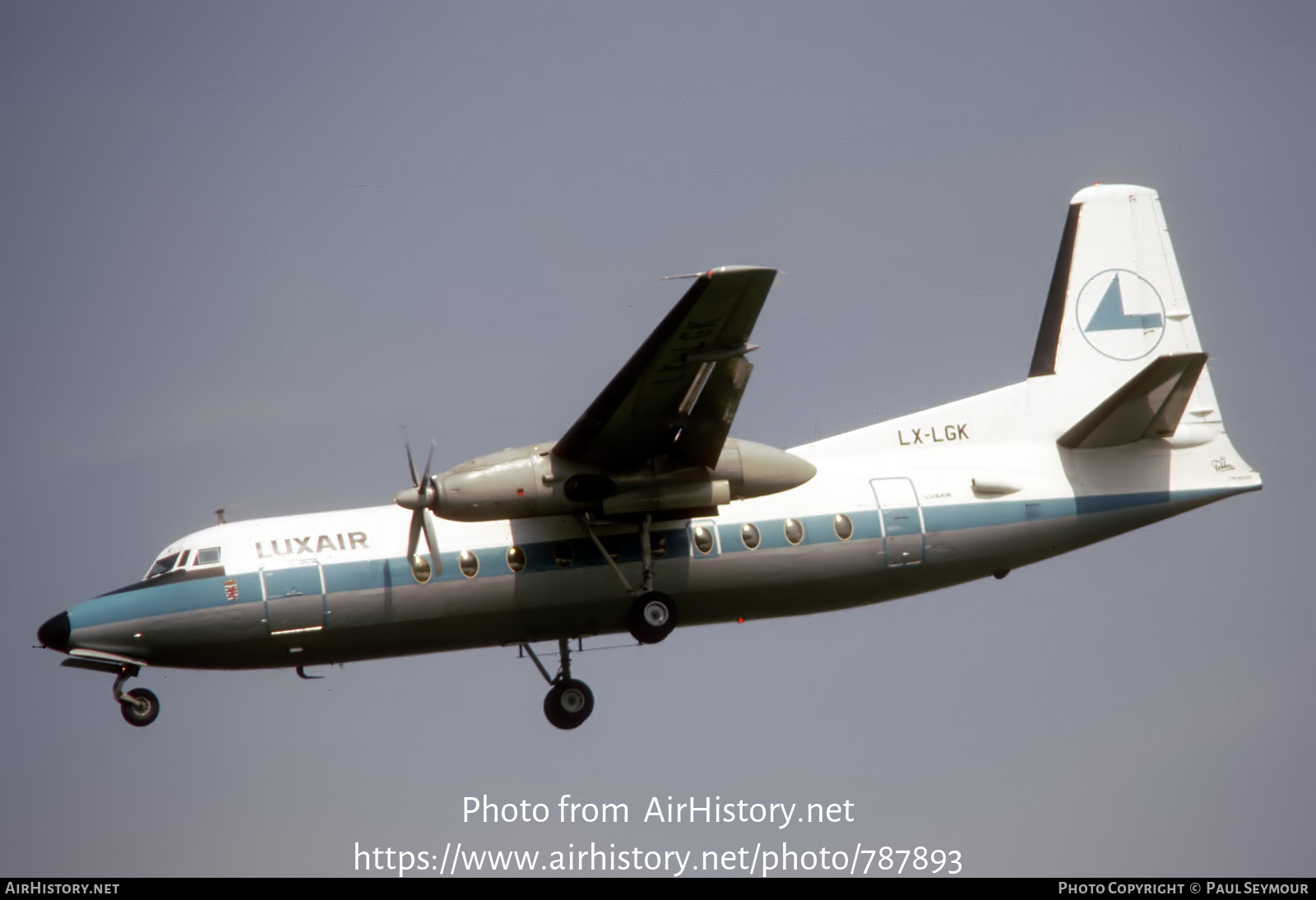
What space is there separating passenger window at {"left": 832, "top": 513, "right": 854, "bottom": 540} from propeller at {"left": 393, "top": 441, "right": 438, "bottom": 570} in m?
5.32

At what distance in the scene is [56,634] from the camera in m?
20.4

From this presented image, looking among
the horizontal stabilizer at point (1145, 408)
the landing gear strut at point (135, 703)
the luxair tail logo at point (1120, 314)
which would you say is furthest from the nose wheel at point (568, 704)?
the luxair tail logo at point (1120, 314)

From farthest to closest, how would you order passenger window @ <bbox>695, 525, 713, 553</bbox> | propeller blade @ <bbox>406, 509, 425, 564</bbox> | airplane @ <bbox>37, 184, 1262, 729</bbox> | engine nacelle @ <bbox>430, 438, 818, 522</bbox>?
passenger window @ <bbox>695, 525, 713, 553</bbox>, propeller blade @ <bbox>406, 509, 425, 564</bbox>, airplane @ <bbox>37, 184, 1262, 729</bbox>, engine nacelle @ <bbox>430, 438, 818, 522</bbox>

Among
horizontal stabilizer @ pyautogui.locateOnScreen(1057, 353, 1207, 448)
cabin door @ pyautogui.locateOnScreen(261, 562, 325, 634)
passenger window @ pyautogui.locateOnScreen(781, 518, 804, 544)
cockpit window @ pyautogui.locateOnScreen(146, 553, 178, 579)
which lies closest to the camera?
cabin door @ pyautogui.locateOnScreen(261, 562, 325, 634)

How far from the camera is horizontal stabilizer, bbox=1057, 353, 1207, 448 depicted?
21.2 m

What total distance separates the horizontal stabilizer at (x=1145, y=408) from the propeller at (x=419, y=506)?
8974 millimetres

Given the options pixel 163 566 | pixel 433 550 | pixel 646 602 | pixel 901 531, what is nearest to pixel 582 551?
pixel 646 602

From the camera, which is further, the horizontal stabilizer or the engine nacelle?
the horizontal stabilizer

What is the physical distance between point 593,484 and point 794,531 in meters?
3.03

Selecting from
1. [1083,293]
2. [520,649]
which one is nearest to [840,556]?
[520,649]

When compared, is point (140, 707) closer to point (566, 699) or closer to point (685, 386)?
point (566, 699)

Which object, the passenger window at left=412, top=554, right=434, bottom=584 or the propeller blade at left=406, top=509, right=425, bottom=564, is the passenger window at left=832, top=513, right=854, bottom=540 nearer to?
the passenger window at left=412, top=554, right=434, bottom=584

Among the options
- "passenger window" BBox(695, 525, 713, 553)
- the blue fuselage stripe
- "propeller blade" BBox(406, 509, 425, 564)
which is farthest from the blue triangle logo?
"propeller blade" BBox(406, 509, 425, 564)
